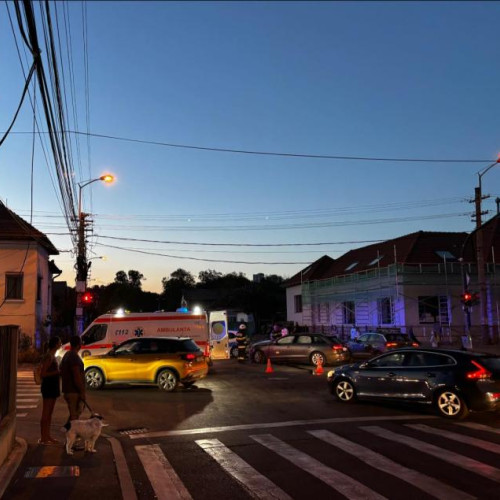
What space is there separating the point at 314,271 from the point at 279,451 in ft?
148

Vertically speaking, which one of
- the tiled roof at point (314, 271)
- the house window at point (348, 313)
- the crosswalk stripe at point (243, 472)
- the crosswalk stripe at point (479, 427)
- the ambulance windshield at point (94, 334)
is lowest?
the crosswalk stripe at point (479, 427)

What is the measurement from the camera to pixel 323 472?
6910 millimetres

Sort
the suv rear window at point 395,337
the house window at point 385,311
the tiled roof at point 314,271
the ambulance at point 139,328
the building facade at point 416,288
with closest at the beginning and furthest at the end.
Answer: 1. the ambulance at point 139,328
2. the suv rear window at point 395,337
3. the building facade at point 416,288
4. the house window at point 385,311
5. the tiled roof at point 314,271

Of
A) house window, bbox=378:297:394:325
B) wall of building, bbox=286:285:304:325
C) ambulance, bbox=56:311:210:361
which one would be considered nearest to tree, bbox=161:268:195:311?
wall of building, bbox=286:285:304:325

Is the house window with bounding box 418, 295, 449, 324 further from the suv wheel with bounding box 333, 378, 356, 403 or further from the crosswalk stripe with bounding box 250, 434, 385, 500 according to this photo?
the crosswalk stripe with bounding box 250, 434, 385, 500

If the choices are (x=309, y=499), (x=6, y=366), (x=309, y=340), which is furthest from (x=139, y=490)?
(x=309, y=340)

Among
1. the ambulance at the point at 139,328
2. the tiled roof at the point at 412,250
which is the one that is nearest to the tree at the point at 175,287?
the tiled roof at the point at 412,250

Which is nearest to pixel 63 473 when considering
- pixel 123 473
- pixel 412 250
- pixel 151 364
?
pixel 123 473

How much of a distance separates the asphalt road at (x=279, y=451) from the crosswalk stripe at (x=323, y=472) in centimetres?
1

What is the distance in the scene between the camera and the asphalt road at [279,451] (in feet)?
20.5

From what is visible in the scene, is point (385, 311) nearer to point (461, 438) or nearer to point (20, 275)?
point (20, 275)

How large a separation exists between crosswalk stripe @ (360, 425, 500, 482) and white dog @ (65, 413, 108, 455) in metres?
4.54

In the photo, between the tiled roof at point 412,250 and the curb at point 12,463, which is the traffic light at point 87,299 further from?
the tiled roof at point 412,250

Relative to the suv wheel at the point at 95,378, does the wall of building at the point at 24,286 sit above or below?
above
